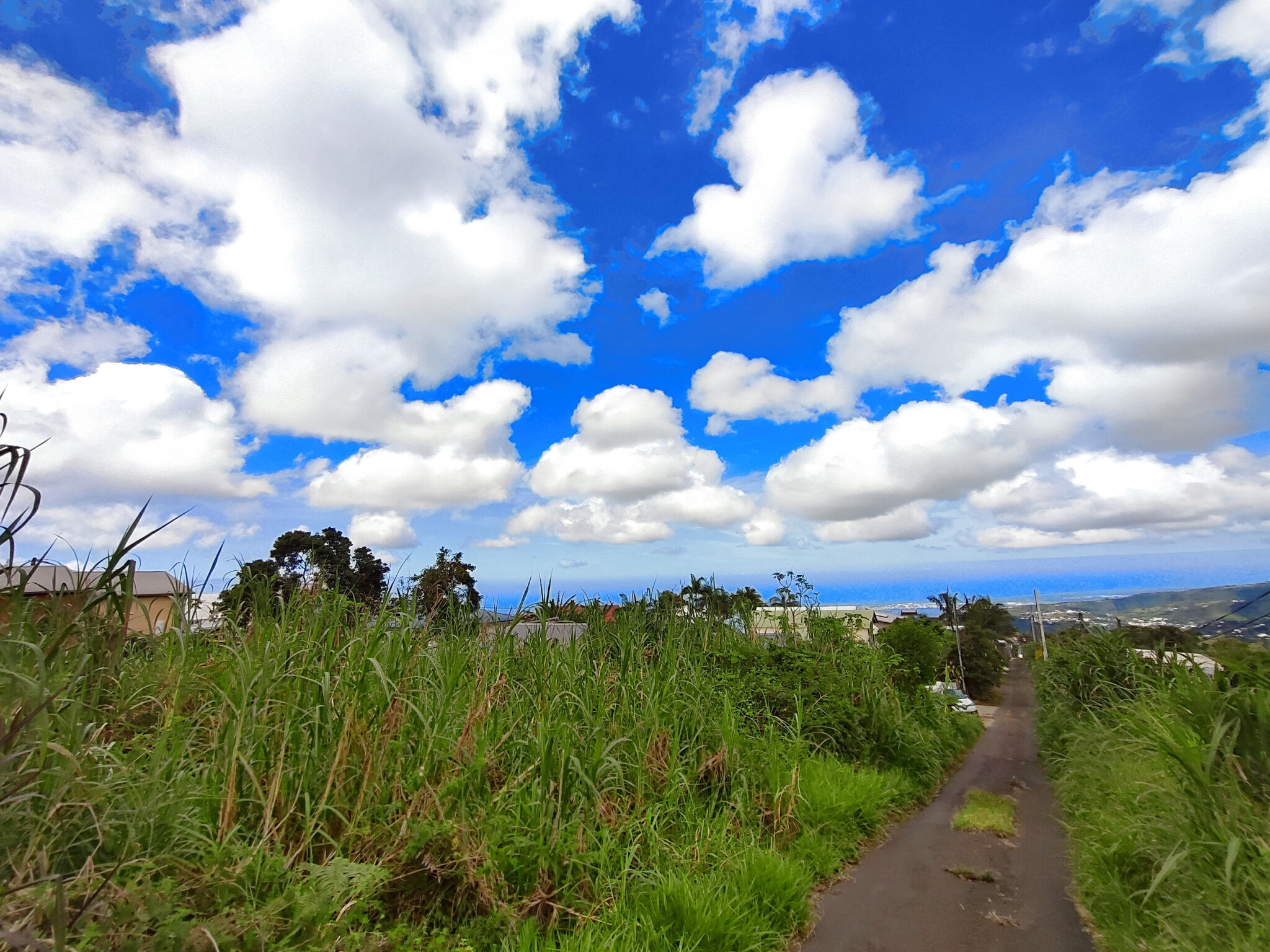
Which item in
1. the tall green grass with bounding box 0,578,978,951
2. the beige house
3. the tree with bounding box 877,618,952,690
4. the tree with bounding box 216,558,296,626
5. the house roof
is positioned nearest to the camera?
the tall green grass with bounding box 0,578,978,951

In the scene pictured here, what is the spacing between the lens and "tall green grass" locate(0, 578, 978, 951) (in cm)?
224

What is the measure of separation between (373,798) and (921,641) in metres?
13.2

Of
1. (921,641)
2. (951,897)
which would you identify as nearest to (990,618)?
(921,641)

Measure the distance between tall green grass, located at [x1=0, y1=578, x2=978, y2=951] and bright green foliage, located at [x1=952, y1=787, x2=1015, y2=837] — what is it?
201 cm

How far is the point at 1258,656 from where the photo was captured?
155 inches

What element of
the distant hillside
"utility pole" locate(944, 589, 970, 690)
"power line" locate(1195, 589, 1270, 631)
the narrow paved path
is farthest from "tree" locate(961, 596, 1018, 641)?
the narrow paved path

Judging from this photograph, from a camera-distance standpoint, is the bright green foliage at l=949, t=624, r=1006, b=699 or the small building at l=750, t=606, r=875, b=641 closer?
the small building at l=750, t=606, r=875, b=641

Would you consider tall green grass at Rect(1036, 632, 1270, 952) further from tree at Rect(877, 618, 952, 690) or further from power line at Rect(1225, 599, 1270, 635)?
tree at Rect(877, 618, 952, 690)

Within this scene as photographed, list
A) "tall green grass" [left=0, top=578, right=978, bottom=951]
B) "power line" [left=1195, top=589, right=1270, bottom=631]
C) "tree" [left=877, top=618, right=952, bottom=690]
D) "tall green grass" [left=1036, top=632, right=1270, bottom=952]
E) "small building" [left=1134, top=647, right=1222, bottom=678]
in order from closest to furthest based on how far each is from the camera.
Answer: "tall green grass" [left=0, top=578, right=978, bottom=951], "tall green grass" [left=1036, top=632, right=1270, bottom=952], "small building" [left=1134, top=647, right=1222, bottom=678], "power line" [left=1195, top=589, right=1270, bottom=631], "tree" [left=877, top=618, right=952, bottom=690]

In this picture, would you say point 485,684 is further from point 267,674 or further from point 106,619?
point 106,619

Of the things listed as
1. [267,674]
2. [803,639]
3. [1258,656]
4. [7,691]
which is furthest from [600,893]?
[803,639]

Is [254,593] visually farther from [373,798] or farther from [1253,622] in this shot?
[1253,622]

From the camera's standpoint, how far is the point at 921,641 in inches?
551

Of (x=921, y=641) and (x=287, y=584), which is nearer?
(x=287, y=584)
